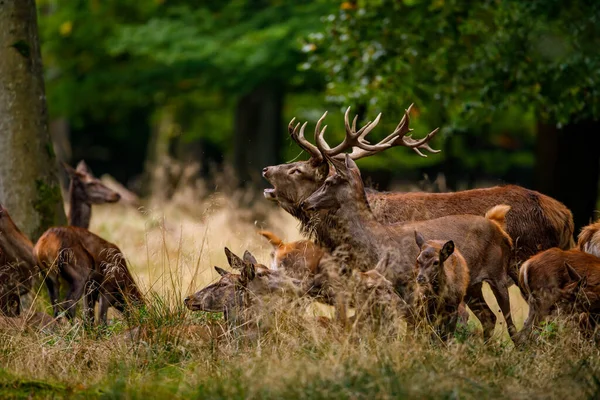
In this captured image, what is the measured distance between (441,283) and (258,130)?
1640 centimetres

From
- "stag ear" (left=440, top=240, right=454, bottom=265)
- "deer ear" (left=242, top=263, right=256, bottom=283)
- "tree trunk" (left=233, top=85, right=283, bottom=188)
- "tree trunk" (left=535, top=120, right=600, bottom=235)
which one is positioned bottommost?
"tree trunk" (left=233, top=85, right=283, bottom=188)

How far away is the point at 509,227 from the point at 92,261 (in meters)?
3.95

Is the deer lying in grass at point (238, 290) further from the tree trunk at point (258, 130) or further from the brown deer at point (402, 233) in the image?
the tree trunk at point (258, 130)

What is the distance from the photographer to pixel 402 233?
866 cm

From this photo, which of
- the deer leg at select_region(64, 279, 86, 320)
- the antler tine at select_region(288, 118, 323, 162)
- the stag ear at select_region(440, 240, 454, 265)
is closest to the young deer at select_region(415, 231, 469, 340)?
the stag ear at select_region(440, 240, 454, 265)

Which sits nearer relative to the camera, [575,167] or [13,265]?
[13,265]

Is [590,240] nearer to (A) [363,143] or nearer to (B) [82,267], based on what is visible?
(A) [363,143]

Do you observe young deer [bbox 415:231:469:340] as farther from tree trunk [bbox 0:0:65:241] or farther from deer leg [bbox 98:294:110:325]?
tree trunk [bbox 0:0:65:241]

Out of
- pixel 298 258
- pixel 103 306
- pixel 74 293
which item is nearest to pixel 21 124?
pixel 74 293

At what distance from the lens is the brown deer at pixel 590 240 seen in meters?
9.10

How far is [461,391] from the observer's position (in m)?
5.96

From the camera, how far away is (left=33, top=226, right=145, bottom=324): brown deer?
8914 mm

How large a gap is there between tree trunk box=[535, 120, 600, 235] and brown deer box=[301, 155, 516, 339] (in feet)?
18.7

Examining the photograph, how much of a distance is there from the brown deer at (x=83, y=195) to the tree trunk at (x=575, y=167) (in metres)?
6.19
